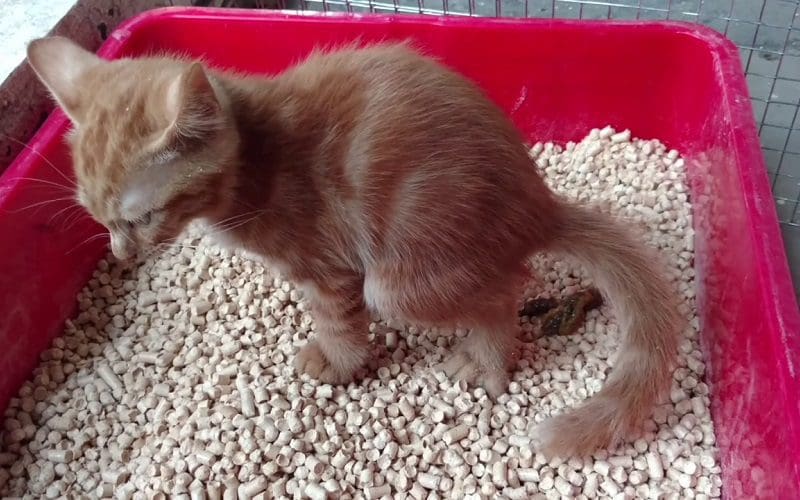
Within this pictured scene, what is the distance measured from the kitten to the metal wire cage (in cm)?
81

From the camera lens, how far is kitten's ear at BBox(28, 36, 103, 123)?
127 centimetres

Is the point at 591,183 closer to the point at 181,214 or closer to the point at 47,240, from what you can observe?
the point at 181,214

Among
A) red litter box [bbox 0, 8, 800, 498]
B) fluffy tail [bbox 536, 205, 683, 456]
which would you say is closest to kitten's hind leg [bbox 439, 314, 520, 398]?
fluffy tail [bbox 536, 205, 683, 456]

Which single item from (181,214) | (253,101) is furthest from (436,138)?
(181,214)

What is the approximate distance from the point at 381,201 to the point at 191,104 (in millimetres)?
400

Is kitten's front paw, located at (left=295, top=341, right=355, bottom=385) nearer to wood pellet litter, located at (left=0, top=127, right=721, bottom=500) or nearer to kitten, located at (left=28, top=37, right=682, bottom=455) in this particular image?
wood pellet litter, located at (left=0, top=127, right=721, bottom=500)

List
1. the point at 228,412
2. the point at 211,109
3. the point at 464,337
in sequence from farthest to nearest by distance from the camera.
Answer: the point at 464,337
the point at 228,412
the point at 211,109

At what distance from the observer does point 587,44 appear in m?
1.98

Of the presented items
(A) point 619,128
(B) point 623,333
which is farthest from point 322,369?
A: (A) point 619,128

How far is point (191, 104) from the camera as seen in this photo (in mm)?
1039

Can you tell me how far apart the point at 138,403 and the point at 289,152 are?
707 mm

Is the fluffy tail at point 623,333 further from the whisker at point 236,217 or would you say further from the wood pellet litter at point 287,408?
the whisker at point 236,217

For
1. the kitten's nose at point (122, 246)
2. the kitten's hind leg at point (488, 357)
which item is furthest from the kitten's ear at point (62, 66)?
the kitten's hind leg at point (488, 357)

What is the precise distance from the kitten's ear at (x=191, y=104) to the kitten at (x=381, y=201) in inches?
3.0
